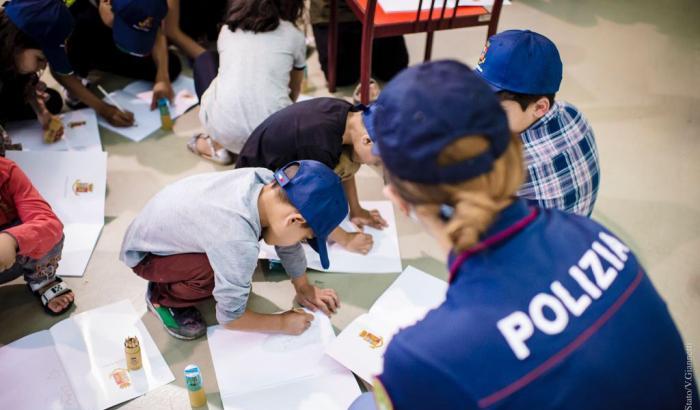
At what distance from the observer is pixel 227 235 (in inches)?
54.2

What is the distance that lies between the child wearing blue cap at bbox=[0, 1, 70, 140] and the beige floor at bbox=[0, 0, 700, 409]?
11.4 inches

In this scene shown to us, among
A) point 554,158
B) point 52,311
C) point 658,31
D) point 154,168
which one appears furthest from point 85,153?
point 658,31

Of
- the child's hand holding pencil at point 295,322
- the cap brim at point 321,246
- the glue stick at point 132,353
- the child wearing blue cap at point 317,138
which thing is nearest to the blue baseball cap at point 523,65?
the child wearing blue cap at point 317,138

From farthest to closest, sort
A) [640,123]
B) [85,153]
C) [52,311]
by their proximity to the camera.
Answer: [640,123], [85,153], [52,311]

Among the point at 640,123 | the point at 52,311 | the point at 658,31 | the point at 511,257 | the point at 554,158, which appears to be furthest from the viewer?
the point at 658,31

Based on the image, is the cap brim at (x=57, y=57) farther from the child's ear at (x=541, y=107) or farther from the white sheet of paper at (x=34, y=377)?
the child's ear at (x=541, y=107)

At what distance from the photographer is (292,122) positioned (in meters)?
1.69

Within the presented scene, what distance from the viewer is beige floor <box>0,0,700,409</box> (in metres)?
1.72

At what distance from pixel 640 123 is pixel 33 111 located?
250 centimetres

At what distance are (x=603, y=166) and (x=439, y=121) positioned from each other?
1813mm

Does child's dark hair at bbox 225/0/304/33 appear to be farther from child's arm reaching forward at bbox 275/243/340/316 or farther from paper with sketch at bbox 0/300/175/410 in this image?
paper with sketch at bbox 0/300/175/410

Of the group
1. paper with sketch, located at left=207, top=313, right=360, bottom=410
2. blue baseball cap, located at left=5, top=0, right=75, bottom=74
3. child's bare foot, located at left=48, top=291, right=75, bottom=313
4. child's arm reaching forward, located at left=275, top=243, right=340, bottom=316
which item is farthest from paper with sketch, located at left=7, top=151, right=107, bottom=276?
child's arm reaching forward, located at left=275, top=243, right=340, bottom=316

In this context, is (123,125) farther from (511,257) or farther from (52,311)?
(511,257)

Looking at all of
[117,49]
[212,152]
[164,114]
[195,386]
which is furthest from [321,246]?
[117,49]
